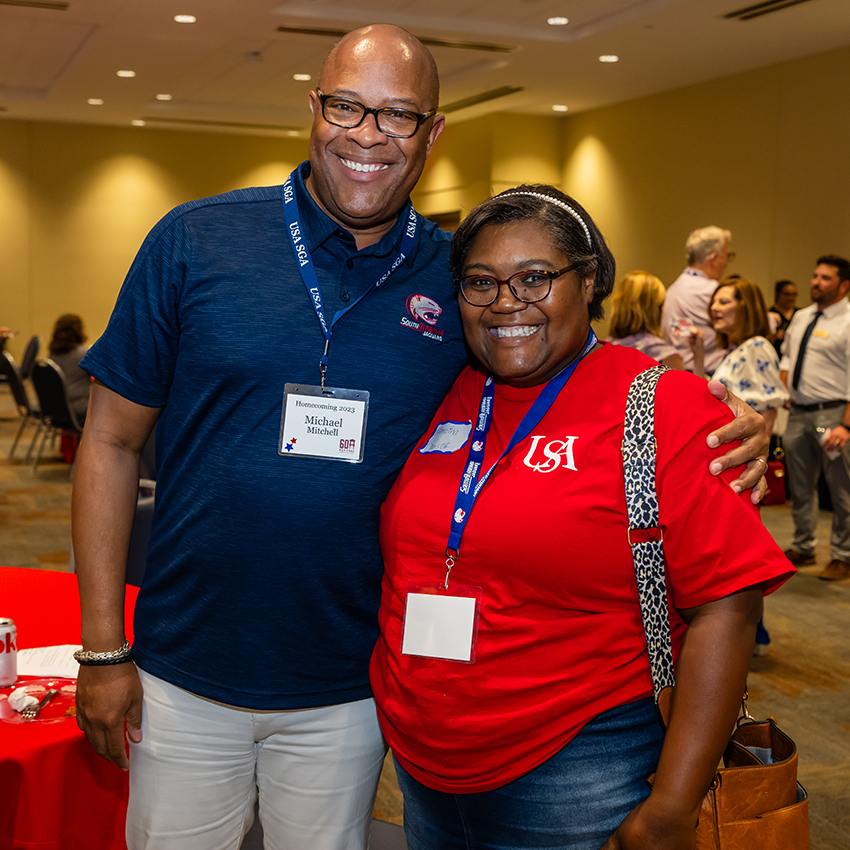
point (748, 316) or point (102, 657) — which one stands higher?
point (748, 316)

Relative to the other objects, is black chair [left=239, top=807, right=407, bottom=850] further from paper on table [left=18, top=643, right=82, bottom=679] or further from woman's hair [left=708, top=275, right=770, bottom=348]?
woman's hair [left=708, top=275, right=770, bottom=348]

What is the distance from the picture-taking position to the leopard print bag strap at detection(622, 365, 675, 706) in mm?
1212

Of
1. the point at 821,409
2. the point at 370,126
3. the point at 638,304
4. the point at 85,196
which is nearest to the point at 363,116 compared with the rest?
the point at 370,126

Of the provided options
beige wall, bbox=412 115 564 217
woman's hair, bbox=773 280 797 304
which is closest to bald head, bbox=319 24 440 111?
woman's hair, bbox=773 280 797 304

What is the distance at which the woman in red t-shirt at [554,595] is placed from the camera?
3.96 feet

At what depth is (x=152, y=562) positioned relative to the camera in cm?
145

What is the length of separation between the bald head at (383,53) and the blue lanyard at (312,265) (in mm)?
192

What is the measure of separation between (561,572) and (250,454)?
1.60 ft

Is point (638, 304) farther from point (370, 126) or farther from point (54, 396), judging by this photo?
point (54, 396)

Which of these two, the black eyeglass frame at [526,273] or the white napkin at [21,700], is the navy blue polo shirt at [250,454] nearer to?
the black eyeglass frame at [526,273]

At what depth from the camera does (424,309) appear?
4.84ft

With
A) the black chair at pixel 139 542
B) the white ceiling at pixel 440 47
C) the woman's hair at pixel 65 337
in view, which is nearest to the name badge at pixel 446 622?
the black chair at pixel 139 542

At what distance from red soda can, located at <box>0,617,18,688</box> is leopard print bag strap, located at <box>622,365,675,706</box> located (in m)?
1.17

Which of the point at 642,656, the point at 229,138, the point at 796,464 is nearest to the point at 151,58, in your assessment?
the point at 229,138
